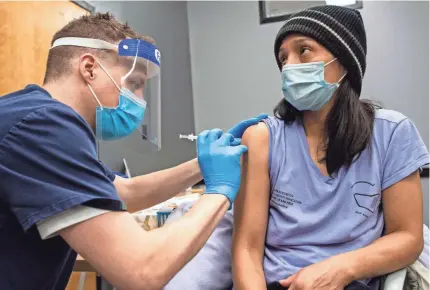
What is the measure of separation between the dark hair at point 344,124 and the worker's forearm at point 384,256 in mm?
241

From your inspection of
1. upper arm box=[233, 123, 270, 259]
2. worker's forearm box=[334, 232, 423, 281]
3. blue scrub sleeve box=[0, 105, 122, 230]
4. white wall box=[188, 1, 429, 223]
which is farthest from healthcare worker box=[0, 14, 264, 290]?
white wall box=[188, 1, 429, 223]

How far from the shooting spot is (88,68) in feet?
3.69

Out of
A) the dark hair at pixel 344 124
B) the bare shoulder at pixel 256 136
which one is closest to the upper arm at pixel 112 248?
the bare shoulder at pixel 256 136

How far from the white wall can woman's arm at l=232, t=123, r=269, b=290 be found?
265 cm

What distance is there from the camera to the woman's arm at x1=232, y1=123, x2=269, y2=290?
46.2 inches

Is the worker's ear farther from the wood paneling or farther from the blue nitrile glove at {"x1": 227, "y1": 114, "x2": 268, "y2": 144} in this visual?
the wood paneling

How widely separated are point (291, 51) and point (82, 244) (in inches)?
34.0

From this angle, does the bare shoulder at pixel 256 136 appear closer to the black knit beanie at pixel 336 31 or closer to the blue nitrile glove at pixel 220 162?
the blue nitrile glove at pixel 220 162

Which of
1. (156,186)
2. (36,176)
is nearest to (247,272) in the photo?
(156,186)

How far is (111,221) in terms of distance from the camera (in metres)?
0.85

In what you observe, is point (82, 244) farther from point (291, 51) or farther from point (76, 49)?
point (291, 51)

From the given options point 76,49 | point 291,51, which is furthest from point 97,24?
point 291,51

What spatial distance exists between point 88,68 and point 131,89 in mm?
156

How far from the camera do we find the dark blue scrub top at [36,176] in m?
0.82
